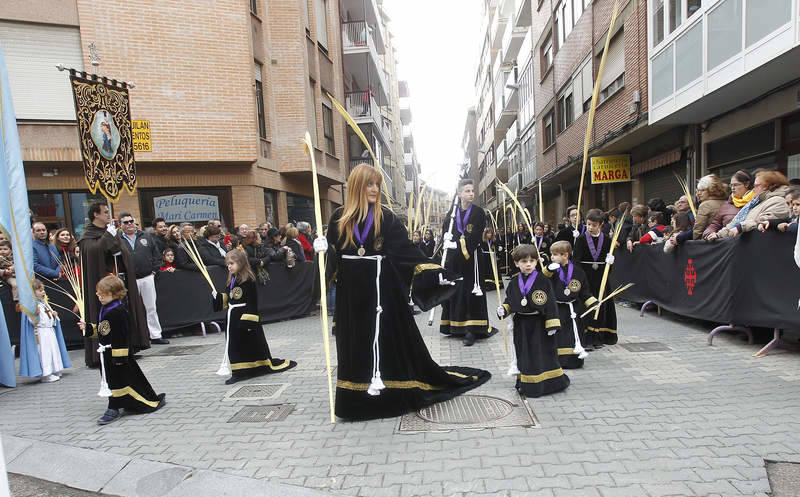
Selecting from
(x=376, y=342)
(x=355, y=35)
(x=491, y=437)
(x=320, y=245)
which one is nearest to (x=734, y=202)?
(x=491, y=437)

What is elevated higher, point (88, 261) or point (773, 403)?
point (88, 261)

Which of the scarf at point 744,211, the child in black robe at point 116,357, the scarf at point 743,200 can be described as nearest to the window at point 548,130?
the scarf at point 743,200

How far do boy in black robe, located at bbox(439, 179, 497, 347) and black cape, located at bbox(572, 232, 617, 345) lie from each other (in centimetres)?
136

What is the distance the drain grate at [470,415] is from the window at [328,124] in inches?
584

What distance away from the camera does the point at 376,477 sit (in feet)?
10.0

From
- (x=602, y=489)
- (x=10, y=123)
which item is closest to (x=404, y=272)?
(x=602, y=489)

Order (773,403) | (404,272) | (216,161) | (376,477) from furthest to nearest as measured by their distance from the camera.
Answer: (216,161), (404,272), (773,403), (376,477)

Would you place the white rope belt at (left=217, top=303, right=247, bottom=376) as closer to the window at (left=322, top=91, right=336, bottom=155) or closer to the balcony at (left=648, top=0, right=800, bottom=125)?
the balcony at (left=648, top=0, right=800, bottom=125)

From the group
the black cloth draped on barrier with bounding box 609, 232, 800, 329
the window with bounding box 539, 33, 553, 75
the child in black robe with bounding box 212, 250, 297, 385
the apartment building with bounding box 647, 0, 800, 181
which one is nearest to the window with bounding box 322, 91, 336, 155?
the window with bounding box 539, 33, 553, 75

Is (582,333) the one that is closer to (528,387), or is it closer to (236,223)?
(528,387)

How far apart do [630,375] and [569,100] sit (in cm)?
1572

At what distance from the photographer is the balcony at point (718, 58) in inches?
285

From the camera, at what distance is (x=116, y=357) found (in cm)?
438

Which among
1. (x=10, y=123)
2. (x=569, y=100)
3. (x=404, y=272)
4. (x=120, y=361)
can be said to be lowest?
(x=120, y=361)
